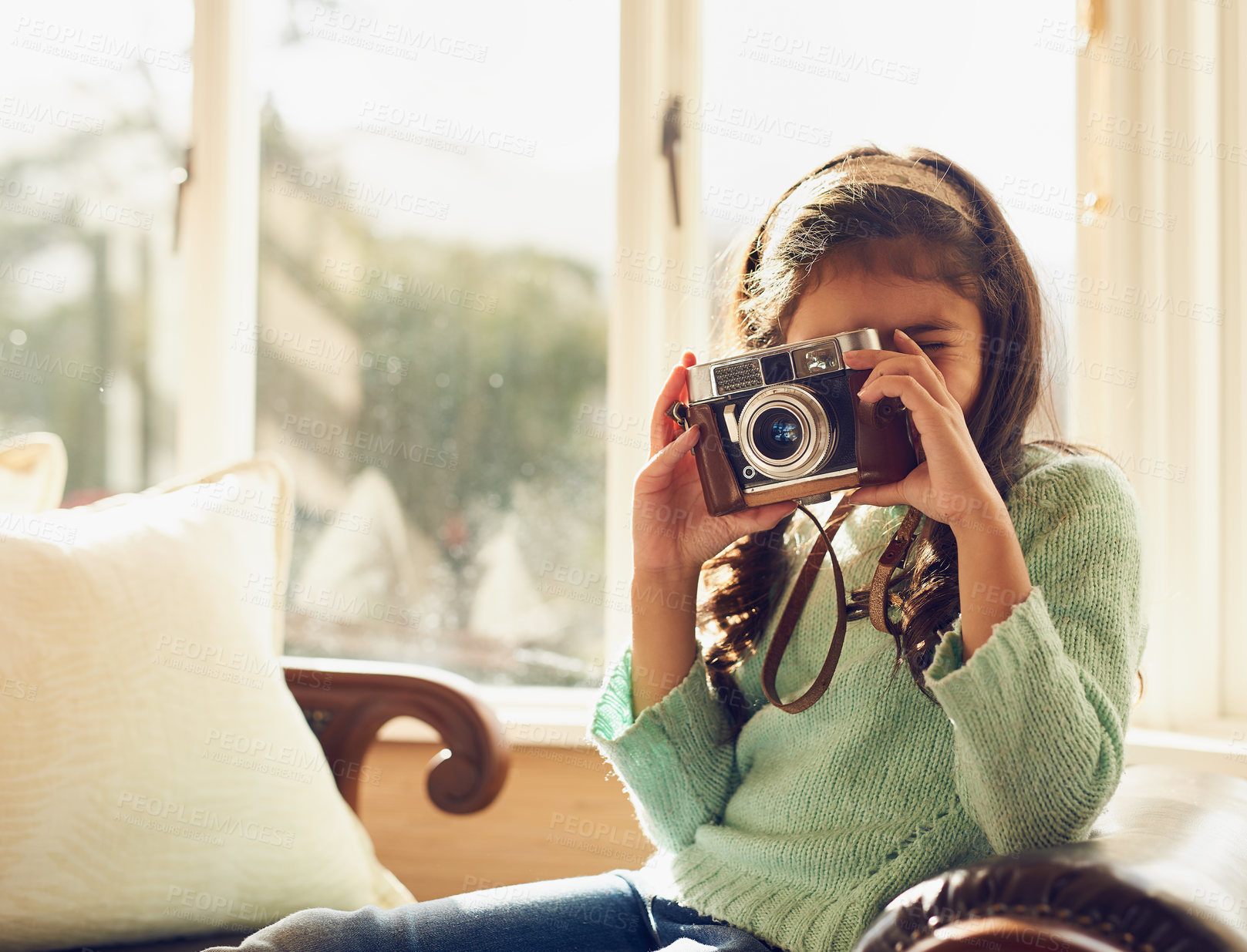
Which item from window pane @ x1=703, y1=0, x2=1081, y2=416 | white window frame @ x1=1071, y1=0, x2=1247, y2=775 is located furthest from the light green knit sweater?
window pane @ x1=703, y1=0, x2=1081, y2=416

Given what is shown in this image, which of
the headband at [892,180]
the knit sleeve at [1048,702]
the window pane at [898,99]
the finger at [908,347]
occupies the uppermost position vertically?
the window pane at [898,99]

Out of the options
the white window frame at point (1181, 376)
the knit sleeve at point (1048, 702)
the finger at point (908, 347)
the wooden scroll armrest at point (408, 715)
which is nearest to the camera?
the knit sleeve at point (1048, 702)

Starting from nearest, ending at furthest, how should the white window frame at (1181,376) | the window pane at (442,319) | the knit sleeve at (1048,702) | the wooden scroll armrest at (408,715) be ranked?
the knit sleeve at (1048,702), the wooden scroll armrest at (408,715), the white window frame at (1181,376), the window pane at (442,319)

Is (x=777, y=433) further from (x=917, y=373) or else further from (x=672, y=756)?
(x=672, y=756)

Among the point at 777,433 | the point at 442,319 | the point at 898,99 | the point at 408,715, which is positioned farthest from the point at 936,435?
the point at 442,319

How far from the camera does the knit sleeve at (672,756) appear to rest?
0.93m

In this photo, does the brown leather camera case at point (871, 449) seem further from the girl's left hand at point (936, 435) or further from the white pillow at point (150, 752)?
the white pillow at point (150, 752)

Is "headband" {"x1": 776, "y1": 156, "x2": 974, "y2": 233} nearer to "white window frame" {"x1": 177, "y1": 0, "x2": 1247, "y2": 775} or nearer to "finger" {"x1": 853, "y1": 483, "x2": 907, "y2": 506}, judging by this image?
→ "finger" {"x1": 853, "y1": 483, "x2": 907, "y2": 506}

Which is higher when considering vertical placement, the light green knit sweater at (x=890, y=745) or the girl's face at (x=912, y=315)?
the girl's face at (x=912, y=315)

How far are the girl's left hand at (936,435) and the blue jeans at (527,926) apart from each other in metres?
0.40

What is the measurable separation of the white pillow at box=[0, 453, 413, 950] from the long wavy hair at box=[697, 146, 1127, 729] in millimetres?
490

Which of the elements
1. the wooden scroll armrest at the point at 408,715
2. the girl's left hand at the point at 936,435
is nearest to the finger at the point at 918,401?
the girl's left hand at the point at 936,435

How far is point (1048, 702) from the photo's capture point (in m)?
0.68

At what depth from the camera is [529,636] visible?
1.74 metres
